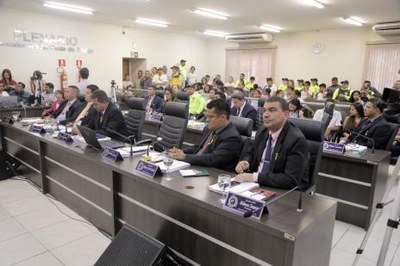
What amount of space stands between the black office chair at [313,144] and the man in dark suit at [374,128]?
129 centimetres

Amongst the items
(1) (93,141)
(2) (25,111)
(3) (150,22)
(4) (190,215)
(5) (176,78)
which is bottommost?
(4) (190,215)

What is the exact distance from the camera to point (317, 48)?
1020cm

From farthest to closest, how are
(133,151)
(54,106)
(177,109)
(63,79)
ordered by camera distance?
1. (63,79)
2. (54,106)
3. (177,109)
4. (133,151)

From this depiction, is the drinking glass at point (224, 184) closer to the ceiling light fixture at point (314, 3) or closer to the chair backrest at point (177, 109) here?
the chair backrest at point (177, 109)

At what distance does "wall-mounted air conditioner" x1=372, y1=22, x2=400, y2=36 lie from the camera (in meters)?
8.08

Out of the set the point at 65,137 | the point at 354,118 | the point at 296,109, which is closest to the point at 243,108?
the point at 296,109

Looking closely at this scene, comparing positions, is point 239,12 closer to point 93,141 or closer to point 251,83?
point 251,83

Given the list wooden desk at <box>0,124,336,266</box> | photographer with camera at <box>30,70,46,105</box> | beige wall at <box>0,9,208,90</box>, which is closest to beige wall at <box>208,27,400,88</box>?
beige wall at <box>0,9,208,90</box>

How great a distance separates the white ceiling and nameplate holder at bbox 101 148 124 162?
15.4 ft

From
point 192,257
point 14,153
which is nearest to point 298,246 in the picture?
point 192,257

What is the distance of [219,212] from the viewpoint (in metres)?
1.60

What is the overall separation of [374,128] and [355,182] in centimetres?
92

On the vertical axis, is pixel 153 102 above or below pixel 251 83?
→ below

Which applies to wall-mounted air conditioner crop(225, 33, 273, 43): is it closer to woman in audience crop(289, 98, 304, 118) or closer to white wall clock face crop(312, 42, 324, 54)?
white wall clock face crop(312, 42, 324, 54)
